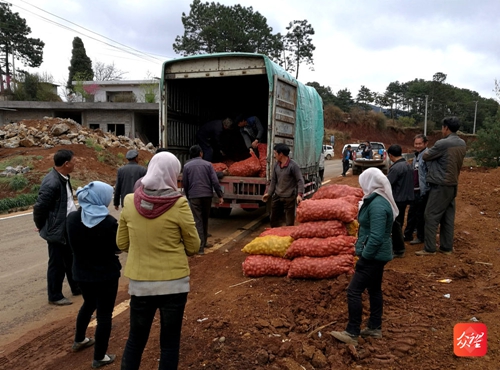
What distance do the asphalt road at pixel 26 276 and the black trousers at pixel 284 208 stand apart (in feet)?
3.75

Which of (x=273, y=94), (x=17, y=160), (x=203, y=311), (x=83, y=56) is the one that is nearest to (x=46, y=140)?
(x=17, y=160)

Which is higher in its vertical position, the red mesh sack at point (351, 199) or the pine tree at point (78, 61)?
the pine tree at point (78, 61)

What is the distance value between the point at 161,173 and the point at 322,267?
268 cm

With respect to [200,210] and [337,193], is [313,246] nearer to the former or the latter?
[337,193]

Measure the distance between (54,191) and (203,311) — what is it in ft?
7.08

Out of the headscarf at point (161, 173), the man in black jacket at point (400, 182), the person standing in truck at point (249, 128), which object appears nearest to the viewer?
the headscarf at point (161, 173)

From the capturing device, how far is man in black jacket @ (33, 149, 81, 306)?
434cm

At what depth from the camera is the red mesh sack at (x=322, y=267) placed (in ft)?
14.8

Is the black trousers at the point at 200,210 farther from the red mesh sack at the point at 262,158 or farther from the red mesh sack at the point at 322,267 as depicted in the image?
the red mesh sack at the point at 322,267

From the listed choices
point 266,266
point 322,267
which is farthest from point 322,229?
point 266,266

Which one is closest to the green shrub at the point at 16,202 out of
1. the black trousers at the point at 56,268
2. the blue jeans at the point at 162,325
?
the black trousers at the point at 56,268

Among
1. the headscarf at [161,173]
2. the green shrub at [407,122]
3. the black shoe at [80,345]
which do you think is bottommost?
the black shoe at [80,345]

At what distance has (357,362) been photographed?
3018 mm

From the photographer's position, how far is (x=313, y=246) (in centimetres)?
471
